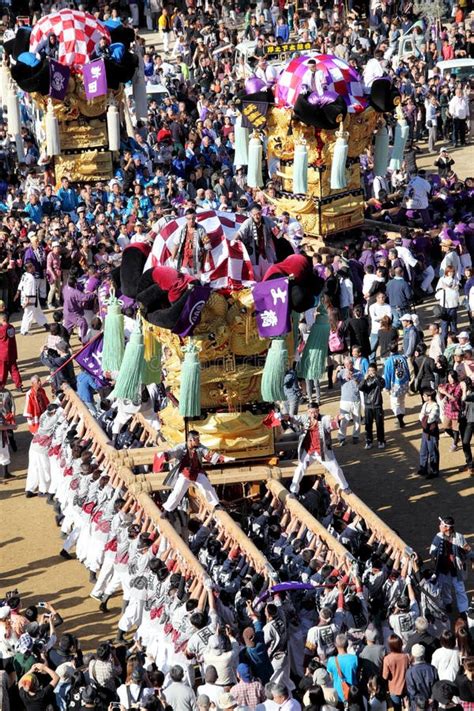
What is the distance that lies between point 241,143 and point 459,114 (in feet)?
28.5

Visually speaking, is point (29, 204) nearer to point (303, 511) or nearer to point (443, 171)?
point (443, 171)

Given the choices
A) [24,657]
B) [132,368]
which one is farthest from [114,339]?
[24,657]

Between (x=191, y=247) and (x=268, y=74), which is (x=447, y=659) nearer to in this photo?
(x=191, y=247)

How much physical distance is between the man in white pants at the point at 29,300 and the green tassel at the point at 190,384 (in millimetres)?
8038

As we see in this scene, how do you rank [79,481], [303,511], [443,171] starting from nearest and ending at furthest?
Answer: [303,511] → [79,481] → [443,171]

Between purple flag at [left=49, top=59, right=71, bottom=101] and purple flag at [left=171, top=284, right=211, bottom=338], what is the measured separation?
43.1ft

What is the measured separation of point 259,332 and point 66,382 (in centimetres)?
425

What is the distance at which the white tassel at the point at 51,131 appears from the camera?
30.4 metres

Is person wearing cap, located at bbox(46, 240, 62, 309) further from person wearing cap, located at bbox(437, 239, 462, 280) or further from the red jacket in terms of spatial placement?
person wearing cap, located at bbox(437, 239, 462, 280)

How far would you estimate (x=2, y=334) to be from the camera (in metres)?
22.8

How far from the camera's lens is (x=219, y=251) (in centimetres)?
1841

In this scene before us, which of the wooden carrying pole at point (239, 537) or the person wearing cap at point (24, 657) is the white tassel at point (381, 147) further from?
the person wearing cap at point (24, 657)

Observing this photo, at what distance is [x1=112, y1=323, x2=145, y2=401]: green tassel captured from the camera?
60.4ft

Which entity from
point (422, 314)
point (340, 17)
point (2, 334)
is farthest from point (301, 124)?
point (340, 17)
